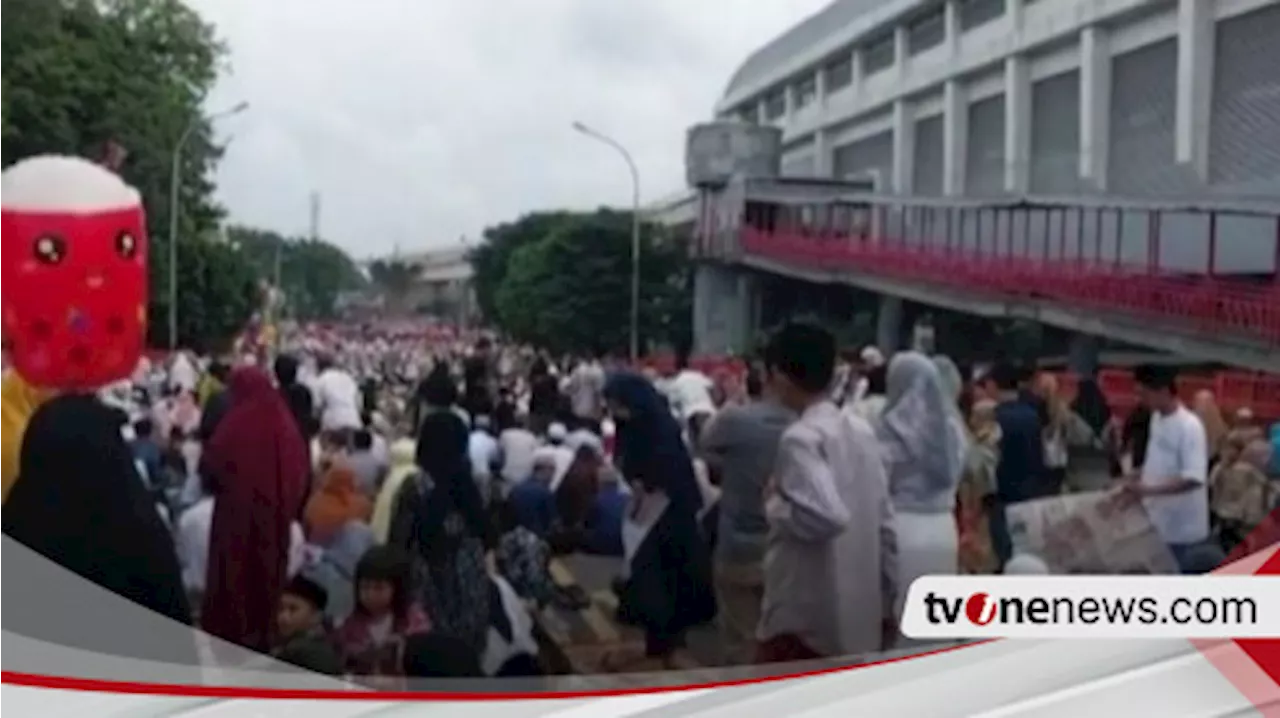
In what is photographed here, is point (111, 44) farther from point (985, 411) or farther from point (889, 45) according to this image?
point (985, 411)

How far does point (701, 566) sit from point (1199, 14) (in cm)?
96

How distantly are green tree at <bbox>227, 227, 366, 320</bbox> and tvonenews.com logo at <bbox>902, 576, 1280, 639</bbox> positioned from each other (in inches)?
34.1

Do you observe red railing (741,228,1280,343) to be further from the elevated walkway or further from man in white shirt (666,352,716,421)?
man in white shirt (666,352,716,421)

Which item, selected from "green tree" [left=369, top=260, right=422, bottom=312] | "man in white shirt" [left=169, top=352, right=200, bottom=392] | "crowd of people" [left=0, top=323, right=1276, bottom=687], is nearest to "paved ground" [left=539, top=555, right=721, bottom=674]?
"crowd of people" [left=0, top=323, right=1276, bottom=687]

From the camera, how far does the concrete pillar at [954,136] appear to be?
255 cm

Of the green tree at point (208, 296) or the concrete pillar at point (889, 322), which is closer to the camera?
the green tree at point (208, 296)

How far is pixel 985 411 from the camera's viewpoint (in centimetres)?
254

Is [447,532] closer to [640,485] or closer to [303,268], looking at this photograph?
[640,485]

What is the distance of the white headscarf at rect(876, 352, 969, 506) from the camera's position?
2.53 meters

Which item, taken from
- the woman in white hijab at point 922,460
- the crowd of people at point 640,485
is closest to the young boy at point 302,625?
the crowd of people at point 640,485

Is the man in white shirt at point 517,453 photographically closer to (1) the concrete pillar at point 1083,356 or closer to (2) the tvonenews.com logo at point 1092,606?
(2) the tvonenews.com logo at point 1092,606

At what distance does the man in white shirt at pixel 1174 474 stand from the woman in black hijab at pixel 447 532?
88 centimetres

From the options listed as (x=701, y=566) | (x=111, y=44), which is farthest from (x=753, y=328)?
(x=111, y=44)

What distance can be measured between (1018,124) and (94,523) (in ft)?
4.24
